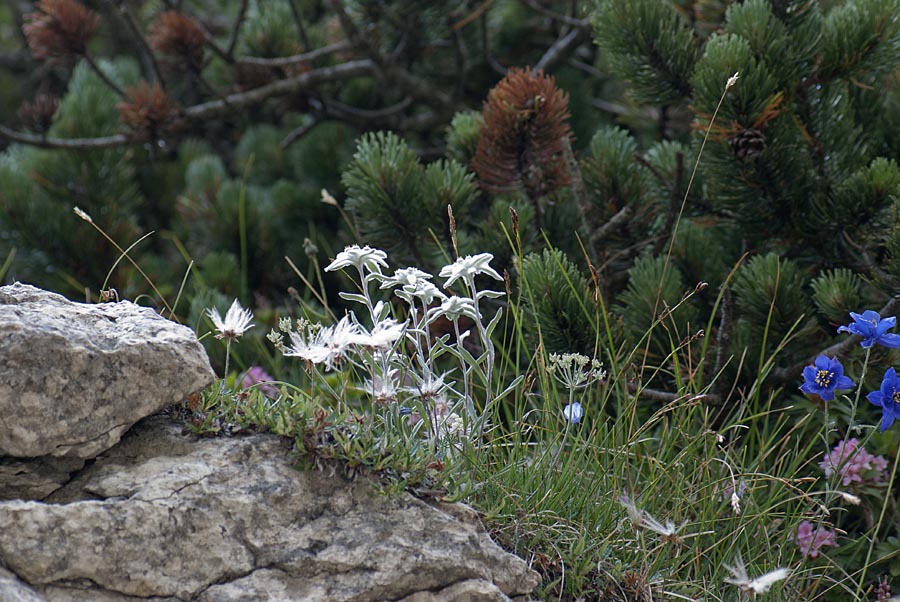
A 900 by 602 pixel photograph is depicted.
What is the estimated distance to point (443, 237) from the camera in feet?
9.64

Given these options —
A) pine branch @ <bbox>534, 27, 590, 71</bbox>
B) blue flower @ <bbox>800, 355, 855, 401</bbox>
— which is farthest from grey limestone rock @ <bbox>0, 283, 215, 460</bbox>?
pine branch @ <bbox>534, 27, 590, 71</bbox>

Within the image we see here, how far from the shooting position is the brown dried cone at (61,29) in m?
3.64

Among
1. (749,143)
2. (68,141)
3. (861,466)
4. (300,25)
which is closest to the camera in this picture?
(861,466)

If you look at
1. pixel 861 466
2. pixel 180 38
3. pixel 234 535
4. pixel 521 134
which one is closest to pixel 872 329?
pixel 861 466

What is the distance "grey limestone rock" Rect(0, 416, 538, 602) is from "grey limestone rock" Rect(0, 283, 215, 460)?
0.38ft

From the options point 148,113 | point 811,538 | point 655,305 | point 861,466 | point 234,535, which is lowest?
point 811,538

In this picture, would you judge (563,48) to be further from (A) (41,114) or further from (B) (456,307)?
(B) (456,307)

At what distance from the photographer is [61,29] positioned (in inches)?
145

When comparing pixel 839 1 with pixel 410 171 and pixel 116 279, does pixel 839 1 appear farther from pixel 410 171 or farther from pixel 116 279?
pixel 116 279

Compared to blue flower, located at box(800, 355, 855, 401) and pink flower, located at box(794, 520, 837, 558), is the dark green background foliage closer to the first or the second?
blue flower, located at box(800, 355, 855, 401)

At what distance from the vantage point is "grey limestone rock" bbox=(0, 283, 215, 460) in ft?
5.60

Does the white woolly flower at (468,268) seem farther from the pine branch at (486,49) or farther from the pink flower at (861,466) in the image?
the pine branch at (486,49)

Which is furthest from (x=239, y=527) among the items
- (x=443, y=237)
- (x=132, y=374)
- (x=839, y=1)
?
(x=839, y=1)

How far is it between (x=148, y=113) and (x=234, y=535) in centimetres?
246
